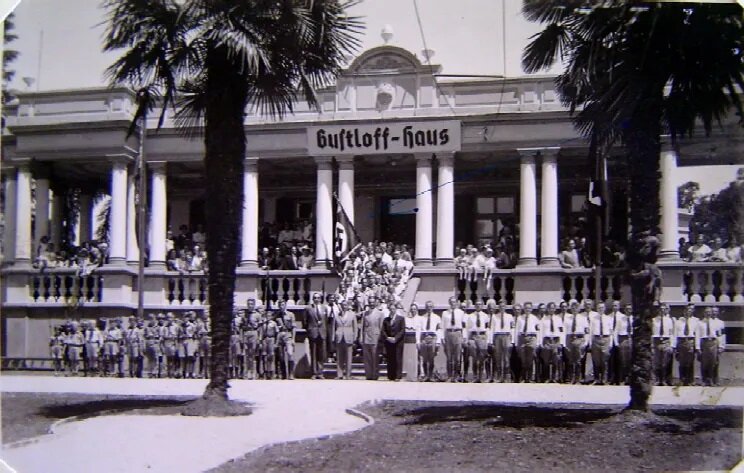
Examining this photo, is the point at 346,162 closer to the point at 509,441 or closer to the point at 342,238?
the point at 342,238

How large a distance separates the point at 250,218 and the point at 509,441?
9.65m

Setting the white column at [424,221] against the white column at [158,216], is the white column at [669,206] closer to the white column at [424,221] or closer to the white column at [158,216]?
the white column at [424,221]

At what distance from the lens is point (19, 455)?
10.3 meters

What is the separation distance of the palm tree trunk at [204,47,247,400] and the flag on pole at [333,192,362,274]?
13.8 feet

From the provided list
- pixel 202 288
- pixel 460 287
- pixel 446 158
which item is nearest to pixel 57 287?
pixel 202 288

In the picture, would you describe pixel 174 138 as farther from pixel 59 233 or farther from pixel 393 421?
pixel 393 421

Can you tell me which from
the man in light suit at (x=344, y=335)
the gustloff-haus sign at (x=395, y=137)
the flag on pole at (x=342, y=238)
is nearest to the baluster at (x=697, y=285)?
the gustloff-haus sign at (x=395, y=137)

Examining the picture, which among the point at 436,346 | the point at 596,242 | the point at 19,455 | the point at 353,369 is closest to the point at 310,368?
the point at 353,369

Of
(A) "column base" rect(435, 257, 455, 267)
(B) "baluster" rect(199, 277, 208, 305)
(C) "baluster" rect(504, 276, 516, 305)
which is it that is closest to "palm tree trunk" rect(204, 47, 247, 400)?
(B) "baluster" rect(199, 277, 208, 305)

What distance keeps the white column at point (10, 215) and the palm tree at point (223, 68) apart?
355cm

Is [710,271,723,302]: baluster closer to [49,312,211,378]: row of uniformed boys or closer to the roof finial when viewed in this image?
the roof finial

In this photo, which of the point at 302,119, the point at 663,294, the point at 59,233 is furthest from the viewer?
the point at 59,233

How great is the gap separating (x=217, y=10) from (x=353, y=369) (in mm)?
8040

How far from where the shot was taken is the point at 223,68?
12.0m
